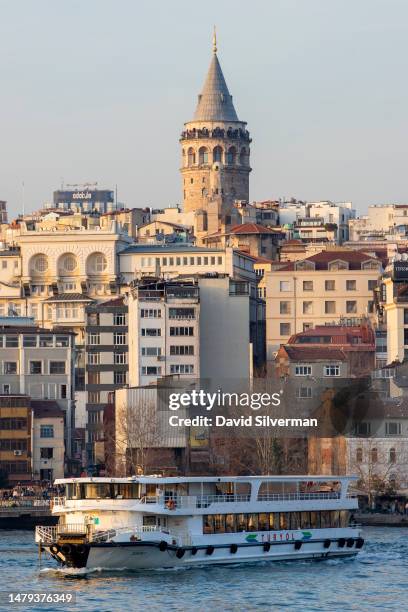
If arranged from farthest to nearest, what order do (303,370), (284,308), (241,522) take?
1. (284,308)
2. (303,370)
3. (241,522)

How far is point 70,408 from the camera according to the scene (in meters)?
133

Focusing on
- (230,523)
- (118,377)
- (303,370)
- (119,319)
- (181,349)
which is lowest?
(230,523)

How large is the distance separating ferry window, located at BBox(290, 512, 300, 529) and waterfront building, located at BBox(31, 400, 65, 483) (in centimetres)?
4606

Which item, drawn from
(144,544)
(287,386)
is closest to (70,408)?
(287,386)

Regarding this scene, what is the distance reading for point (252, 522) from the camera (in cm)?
7788

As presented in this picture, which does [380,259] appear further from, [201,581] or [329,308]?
[201,581]

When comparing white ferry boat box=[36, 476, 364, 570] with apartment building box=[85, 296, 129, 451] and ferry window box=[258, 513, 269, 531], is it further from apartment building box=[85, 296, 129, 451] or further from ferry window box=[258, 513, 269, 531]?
apartment building box=[85, 296, 129, 451]

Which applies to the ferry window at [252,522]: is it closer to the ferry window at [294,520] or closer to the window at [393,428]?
the ferry window at [294,520]

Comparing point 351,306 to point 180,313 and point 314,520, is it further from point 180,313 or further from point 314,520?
point 314,520

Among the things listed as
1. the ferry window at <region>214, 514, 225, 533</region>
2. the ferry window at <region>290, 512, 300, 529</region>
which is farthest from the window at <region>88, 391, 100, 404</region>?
the ferry window at <region>214, 514, 225, 533</region>

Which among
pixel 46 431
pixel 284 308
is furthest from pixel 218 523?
pixel 284 308

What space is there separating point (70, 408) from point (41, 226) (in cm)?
5296

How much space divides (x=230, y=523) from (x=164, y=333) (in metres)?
60.6

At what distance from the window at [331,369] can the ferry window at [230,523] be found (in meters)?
55.4
